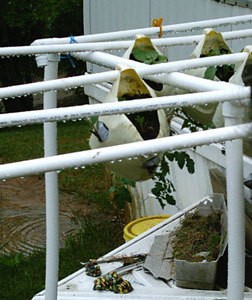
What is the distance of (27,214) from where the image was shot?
22.2 feet

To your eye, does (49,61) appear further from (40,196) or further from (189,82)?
(40,196)

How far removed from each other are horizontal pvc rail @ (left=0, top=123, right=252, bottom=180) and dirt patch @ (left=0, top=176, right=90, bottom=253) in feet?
14.0

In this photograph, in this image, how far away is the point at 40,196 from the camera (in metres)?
7.34

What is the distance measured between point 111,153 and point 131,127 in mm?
548

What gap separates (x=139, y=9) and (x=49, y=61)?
333 centimetres

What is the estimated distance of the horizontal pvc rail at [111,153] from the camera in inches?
60.5

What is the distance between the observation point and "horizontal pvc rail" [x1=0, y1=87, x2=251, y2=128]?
5.49 ft

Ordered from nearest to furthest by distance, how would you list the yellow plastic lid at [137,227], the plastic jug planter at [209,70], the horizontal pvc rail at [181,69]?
the horizontal pvc rail at [181,69]
the plastic jug planter at [209,70]
the yellow plastic lid at [137,227]

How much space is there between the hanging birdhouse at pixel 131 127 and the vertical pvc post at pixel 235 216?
0.26m

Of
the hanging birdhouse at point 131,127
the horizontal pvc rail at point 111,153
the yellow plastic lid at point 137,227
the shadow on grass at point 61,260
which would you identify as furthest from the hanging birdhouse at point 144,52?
the shadow on grass at point 61,260

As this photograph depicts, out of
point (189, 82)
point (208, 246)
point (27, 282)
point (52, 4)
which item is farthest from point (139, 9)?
point (52, 4)

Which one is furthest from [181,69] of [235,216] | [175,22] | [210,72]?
[175,22]

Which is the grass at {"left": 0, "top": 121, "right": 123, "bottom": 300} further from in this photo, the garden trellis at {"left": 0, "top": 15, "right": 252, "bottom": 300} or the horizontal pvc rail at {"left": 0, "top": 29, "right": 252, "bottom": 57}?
the horizontal pvc rail at {"left": 0, "top": 29, "right": 252, "bottom": 57}

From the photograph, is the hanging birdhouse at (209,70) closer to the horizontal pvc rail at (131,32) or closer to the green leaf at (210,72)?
the green leaf at (210,72)
